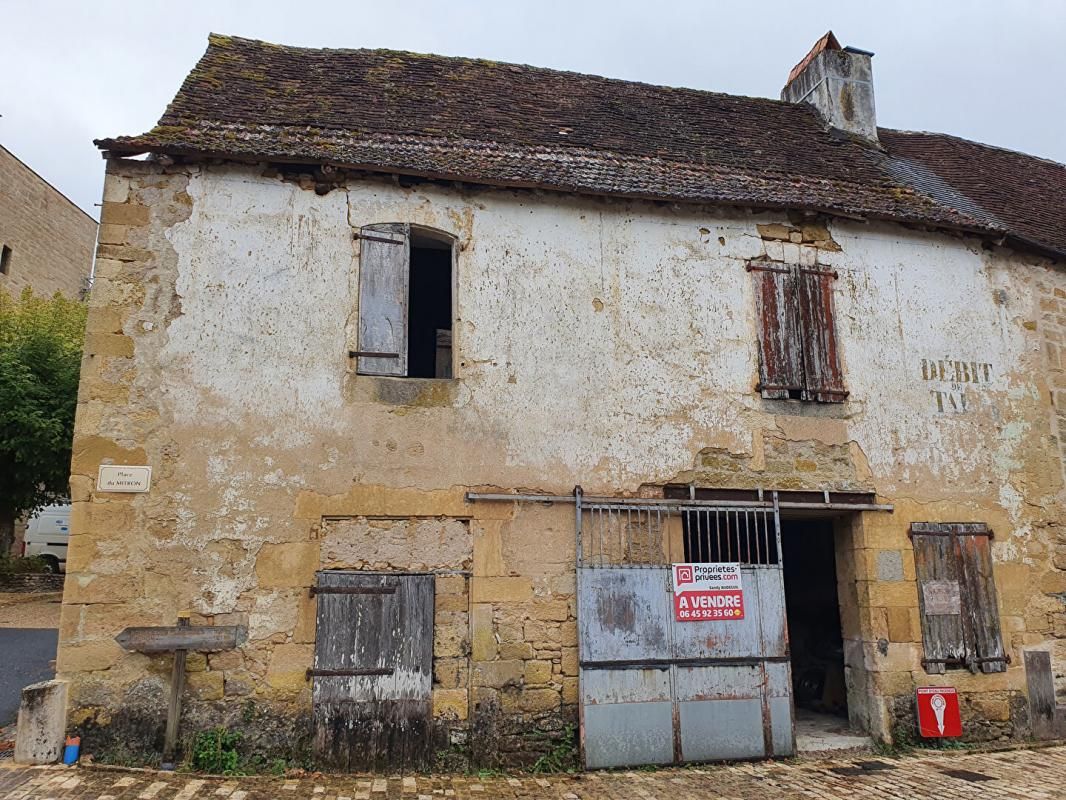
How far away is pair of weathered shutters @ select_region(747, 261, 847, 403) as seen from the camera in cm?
771

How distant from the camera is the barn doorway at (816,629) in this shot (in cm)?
802

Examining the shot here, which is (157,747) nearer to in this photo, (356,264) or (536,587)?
(536,587)

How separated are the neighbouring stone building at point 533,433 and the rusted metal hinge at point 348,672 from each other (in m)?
0.03

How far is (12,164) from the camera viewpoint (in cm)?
2134

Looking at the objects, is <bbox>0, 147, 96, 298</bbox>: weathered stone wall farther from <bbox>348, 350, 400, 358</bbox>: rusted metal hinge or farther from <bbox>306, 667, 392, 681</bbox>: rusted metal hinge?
<bbox>306, 667, 392, 681</bbox>: rusted metal hinge

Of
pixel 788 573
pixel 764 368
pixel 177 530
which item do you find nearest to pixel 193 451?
pixel 177 530

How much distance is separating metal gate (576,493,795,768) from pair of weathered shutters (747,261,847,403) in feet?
4.90

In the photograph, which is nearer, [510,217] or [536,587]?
[536,587]

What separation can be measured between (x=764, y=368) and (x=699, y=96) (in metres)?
4.82

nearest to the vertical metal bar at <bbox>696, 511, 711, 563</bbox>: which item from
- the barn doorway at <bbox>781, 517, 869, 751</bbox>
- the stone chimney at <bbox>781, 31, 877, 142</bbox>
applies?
the barn doorway at <bbox>781, 517, 869, 751</bbox>

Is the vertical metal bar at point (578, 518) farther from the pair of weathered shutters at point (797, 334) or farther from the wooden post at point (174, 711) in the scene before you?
the wooden post at point (174, 711)

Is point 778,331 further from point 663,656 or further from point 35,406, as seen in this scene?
point 35,406

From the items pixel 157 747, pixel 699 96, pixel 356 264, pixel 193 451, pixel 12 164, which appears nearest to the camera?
pixel 157 747

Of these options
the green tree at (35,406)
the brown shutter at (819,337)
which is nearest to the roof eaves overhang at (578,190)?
the brown shutter at (819,337)
